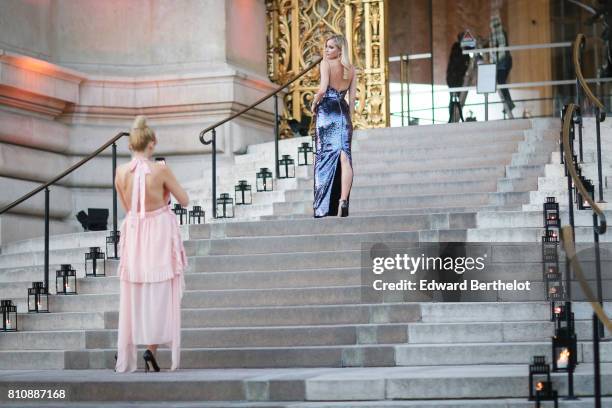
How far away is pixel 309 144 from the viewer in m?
18.1

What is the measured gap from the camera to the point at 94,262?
13.4 m

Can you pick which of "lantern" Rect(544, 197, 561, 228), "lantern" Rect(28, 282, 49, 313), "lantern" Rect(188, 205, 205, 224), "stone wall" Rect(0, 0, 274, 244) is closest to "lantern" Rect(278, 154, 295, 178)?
"lantern" Rect(188, 205, 205, 224)

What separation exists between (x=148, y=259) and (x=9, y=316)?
3056 mm

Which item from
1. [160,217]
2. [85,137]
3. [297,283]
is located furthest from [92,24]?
[160,217]

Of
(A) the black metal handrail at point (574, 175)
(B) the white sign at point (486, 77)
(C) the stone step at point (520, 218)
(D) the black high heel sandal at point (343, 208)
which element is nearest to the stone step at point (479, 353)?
(A) the black metal handrail at point (574, 175)

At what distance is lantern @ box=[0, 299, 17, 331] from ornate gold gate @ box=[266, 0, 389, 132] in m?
8.52

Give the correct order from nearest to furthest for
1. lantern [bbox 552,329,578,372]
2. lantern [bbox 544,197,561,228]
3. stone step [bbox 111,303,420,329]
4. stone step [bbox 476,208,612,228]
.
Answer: lantern [bbox 552,329,578,372] → stone step [bbox 111,303,420,329] → lantern [bbox 544,197,561,228] → stone step [bbox 476,208,612,228]

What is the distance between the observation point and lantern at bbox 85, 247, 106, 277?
44.0ft

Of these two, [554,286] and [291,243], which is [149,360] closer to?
[291,243]

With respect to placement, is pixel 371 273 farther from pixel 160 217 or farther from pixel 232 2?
pixel 232 2

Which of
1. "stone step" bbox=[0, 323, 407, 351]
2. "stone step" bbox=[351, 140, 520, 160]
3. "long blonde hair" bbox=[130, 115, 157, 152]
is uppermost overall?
"stone step" bbox=[351, 140, 520, 160]

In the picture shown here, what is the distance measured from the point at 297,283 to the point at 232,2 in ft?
28.1

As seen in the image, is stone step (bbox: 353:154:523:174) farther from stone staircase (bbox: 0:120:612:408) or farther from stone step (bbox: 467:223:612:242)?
stone step (bbox: 467:223:612:242)

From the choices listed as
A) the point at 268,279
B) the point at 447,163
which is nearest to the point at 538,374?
the point at 268,279
